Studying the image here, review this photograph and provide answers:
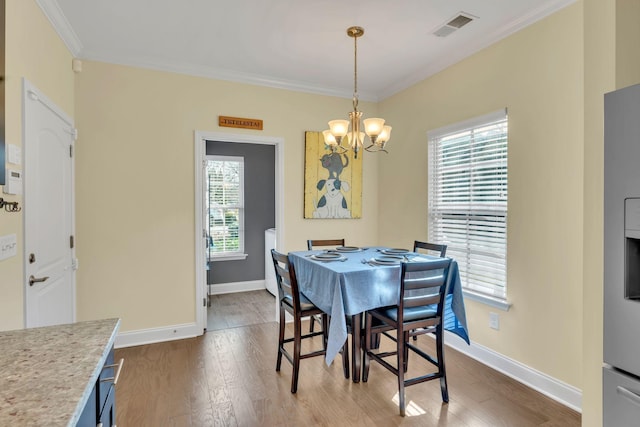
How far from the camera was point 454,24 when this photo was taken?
106 inches

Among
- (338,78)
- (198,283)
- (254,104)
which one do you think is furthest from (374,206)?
(198,283)

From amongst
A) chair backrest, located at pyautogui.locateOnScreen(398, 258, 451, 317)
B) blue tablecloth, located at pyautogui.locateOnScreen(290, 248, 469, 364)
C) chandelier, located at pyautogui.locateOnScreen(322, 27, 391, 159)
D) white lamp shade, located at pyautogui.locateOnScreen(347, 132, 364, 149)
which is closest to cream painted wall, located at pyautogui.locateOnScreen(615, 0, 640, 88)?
chair backrest, located at pyautogui.locateOnScreen(398, 258, 451, 317)

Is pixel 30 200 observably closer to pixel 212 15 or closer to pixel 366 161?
pixel 212 15

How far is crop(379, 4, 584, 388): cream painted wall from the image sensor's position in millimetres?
2299

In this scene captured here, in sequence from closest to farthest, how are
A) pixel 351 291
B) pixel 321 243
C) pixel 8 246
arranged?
1. pixel 8 246
2. pixel 351 291
3. pixel 321 243

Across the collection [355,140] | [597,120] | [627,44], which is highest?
[627,44]

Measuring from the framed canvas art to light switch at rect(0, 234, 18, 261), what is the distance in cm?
268

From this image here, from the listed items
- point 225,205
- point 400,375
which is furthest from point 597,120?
point 225,205

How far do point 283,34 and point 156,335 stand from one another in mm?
3080

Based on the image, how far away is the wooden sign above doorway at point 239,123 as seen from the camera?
12.1 feet

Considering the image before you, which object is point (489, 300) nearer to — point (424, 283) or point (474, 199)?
point (474, 199)

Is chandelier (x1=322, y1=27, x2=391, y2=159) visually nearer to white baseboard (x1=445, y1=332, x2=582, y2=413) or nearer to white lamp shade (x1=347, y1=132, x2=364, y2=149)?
white lamp shade (x1=347, y1=132, x2=364, y2=149)

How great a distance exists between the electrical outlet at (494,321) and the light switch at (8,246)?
11.0 ft

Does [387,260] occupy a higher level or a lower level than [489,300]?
higher
